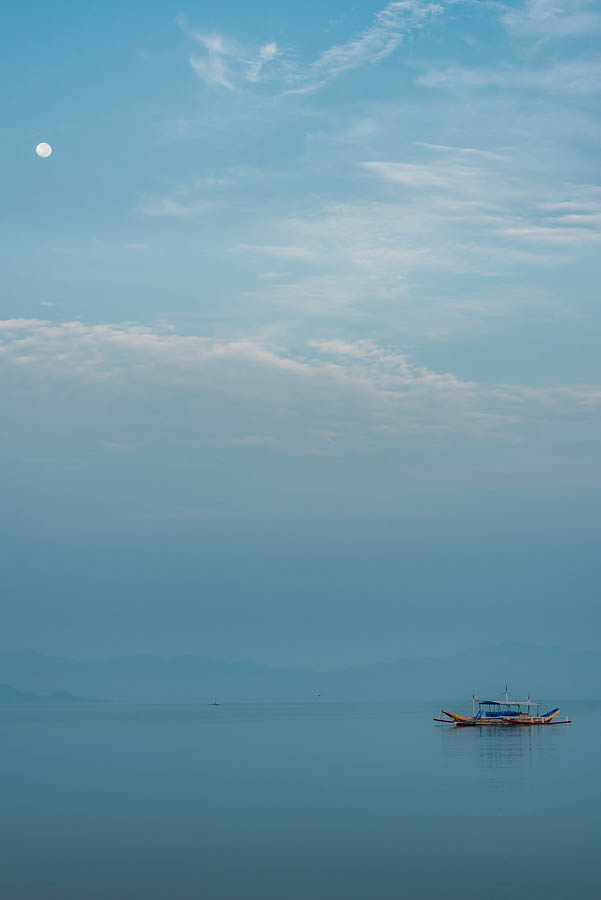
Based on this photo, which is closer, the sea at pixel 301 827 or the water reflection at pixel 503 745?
the sea at pixel 301 827

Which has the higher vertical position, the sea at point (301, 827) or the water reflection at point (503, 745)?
the water reflection at point (503, 745)

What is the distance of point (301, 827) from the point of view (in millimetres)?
51688

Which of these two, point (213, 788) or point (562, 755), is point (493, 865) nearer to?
point (213, 788)

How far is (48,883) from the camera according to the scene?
37875mm

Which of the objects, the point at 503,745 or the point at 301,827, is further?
the point at 503,745

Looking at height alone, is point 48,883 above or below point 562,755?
below

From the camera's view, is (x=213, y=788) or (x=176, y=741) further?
(x=176, y=741)

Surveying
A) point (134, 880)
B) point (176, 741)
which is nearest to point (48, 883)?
point (134, 880)

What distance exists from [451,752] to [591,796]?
4270 cm

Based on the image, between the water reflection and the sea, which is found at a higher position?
the water reflection

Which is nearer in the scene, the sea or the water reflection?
the sea

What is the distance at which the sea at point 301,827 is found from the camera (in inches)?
1505

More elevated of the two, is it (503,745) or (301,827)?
(503,745)

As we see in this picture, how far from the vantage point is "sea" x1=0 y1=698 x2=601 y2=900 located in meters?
38.2
